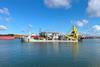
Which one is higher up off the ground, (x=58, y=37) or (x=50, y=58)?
(x=58, y=37)

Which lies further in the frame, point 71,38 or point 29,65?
point 71,38

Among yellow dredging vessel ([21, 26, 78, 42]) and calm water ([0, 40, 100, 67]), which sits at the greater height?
yellow dredging vessel ([21, 26, 78, 42])

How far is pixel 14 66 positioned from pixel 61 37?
5040 inches

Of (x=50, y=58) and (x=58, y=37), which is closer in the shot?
(x=50, y=58)

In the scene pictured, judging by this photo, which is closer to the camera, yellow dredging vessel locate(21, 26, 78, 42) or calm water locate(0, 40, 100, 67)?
calm water locate(0, 40, 100, 67)

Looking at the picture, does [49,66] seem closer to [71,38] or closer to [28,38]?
[28,38]

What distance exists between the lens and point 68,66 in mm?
30859

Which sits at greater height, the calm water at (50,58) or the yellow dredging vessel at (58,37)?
the yellow dredging vessel at (58,37)

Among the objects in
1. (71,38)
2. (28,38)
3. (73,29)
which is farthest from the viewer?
(73,29)

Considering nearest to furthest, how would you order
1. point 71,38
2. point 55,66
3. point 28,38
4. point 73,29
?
point 55,66, point 28,38, point 71,38, point 73,29

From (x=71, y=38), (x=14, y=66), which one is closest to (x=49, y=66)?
(x=14, y=66)

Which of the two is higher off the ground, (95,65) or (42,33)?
(42,33)

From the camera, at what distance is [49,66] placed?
30.9m

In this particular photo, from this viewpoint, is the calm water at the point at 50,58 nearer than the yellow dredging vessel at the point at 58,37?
Yes
